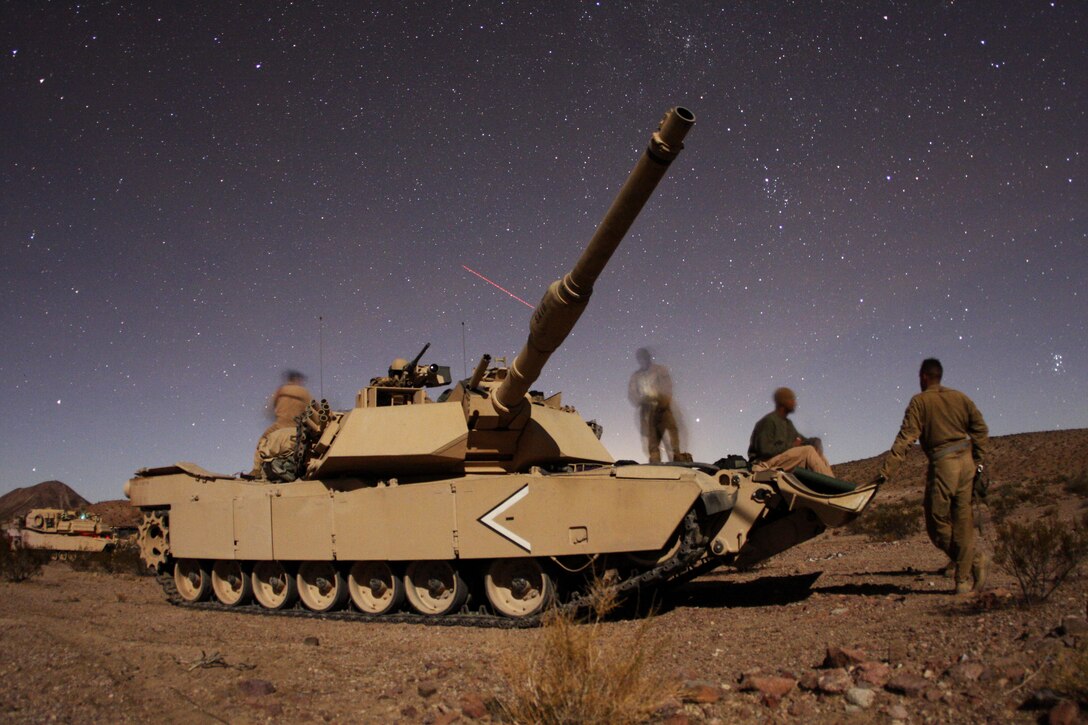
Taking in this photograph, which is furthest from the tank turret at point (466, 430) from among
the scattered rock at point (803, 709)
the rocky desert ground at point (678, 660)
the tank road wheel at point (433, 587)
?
the scattered rock at point (803, 709)

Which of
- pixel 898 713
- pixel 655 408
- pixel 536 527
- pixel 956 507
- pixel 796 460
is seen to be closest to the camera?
pixel 898 713

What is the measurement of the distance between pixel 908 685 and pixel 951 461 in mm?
3732

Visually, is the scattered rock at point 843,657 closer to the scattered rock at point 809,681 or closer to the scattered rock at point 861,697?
the scattered rock at point 809,681

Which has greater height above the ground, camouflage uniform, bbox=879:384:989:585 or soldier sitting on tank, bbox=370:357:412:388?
soldier sitting on tank, bbox=370:357:412:388

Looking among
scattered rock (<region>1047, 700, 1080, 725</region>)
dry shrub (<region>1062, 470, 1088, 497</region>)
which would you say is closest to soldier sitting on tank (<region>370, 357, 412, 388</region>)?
scattered rock (<region>1047, 700, 1080, 725</region>)

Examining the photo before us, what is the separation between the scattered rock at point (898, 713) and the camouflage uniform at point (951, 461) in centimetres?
368

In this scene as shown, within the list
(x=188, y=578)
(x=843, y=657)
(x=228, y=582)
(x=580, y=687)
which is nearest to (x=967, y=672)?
(x=843, y=657)

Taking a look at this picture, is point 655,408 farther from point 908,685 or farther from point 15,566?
point 15,566

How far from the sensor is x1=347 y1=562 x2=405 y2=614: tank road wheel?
10.1m

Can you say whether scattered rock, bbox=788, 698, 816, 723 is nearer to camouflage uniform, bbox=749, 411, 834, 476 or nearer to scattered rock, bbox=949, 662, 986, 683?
scattered rock, bbox=949, 662, 986, 683

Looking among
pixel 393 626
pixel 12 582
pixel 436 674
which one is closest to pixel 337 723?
pixel 436 674

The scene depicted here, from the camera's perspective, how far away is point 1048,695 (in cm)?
365

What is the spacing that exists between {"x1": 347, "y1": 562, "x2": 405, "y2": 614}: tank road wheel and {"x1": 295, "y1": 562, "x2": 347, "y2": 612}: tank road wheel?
0.16 metres

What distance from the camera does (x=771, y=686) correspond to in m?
4.48
